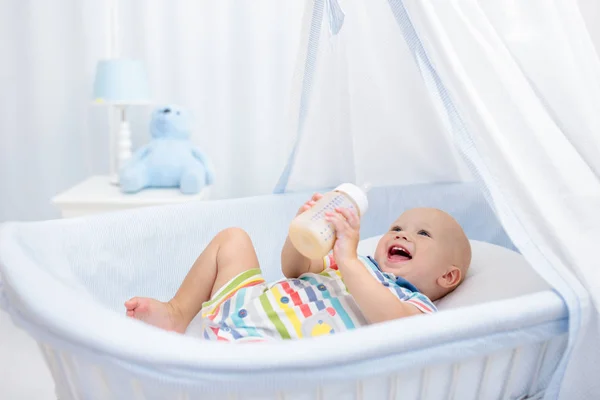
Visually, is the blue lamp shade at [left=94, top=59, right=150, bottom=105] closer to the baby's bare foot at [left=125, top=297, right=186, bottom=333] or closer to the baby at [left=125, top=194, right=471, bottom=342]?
the baby at [left=125, top=194, right=471, bottom=342]

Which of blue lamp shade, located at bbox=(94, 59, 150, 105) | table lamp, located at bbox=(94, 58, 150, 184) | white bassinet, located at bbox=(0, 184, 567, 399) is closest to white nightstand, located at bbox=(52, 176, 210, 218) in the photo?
table lamp, located at bbox=(94, 58, 150, 184)

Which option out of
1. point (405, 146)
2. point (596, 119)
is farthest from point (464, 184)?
point (596, 119)

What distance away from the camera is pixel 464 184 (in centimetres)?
176

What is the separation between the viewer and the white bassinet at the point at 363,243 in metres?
0.83

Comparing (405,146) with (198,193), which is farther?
(198,193)

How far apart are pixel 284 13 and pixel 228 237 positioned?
1.36 metres

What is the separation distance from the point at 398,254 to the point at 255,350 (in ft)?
2.22

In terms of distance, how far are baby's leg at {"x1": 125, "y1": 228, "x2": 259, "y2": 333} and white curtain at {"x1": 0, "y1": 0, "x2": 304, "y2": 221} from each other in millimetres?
Result: 1173

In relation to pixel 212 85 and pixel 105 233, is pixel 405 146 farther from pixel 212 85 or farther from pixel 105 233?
pixel 212 85

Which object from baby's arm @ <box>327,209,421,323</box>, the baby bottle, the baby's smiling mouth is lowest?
the baby's smiling mouth

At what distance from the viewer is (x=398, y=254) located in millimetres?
1427

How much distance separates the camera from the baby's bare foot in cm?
118

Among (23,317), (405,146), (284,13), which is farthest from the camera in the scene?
(284,13)

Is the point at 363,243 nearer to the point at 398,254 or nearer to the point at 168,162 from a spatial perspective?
the point at 398,254
